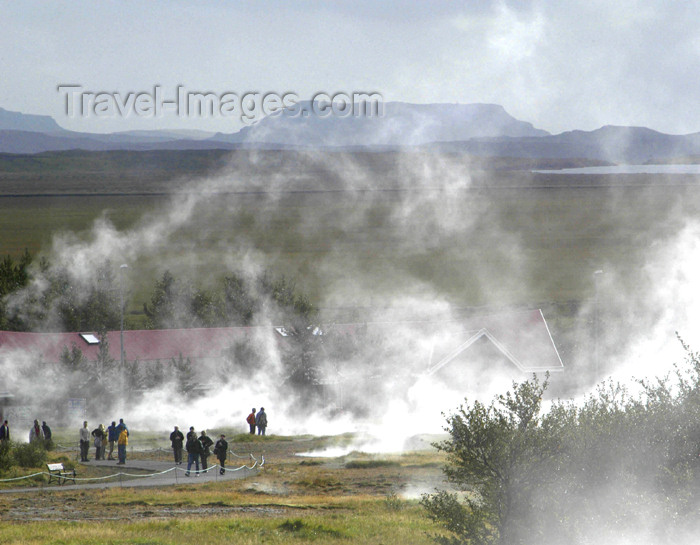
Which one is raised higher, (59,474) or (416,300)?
(416,300)

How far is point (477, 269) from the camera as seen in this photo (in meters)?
171

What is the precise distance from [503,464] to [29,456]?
25315mm

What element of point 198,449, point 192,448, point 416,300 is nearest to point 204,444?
point 198,449

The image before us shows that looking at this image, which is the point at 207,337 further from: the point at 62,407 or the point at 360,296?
the point at 360,296

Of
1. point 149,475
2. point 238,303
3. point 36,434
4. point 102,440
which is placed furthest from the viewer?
point 238,303

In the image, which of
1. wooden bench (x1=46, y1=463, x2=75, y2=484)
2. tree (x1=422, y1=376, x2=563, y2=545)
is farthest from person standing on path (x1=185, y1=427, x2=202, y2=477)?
tree (x1=422, y1=376, x2=563, y2=545)

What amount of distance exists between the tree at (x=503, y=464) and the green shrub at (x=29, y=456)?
23783 millimetres

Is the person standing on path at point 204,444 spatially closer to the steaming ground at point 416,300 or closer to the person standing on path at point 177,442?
the person standing on path at point 177,442

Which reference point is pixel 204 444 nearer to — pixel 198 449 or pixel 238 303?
pixel 198 449

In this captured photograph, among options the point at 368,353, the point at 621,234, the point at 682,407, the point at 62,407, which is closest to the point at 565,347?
the point at 368,353

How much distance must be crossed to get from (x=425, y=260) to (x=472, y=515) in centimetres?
16258

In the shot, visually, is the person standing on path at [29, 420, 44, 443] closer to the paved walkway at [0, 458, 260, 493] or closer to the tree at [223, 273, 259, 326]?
the paved walkway at [0, 458, 260, 493]

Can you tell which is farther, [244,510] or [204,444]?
[204,444]

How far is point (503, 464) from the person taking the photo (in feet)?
57.6
